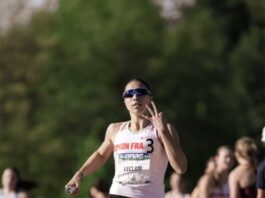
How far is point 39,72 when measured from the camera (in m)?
60.5

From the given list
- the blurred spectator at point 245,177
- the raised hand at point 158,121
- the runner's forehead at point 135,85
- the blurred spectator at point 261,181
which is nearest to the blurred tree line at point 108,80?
the blurred spectator at point 245,177

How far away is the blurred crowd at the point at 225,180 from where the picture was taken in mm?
14328

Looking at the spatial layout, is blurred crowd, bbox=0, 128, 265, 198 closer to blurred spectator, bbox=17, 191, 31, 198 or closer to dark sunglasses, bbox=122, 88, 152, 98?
blurred spectator, bbox=17, 191, 31, 198

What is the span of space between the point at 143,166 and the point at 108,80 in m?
48.9

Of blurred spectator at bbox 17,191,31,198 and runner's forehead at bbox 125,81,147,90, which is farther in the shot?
blurred spectator at bbox 17,191,31,198

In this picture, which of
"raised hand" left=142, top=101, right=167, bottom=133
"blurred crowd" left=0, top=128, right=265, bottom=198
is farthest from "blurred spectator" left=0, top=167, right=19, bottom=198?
"raised hand" left=142, top=101, right=167, bottom=133

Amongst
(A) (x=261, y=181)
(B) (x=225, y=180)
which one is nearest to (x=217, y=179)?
(B) (x=225, y=180)

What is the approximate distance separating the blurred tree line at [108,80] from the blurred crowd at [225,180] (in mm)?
36198

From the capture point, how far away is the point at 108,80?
198 feet

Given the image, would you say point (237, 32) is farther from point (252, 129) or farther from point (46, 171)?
point (46, 171)

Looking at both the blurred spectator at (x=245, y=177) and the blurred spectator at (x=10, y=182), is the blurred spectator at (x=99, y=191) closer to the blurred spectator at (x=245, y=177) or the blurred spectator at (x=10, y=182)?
the blurred spectator at (x=10, y=182)

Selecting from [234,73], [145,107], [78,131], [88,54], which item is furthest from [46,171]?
[145,107]

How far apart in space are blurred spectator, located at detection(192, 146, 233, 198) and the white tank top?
4.19 m

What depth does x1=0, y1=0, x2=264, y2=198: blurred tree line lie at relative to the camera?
5725cm
